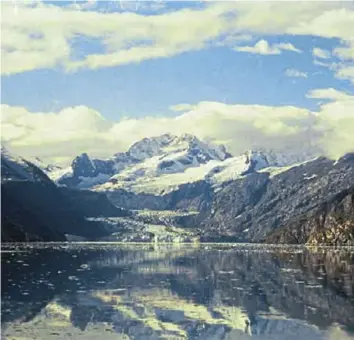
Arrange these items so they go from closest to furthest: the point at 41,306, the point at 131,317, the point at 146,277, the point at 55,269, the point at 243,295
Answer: the point at 131,317 → the point at 41,306 → the point at 243,295 → the point at 146,277 → the point at 55,269

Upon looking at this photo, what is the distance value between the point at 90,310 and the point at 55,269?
177 ft

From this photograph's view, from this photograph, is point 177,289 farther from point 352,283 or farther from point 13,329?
point 13,329

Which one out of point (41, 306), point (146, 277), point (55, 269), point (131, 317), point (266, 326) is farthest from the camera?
point (55, 269)

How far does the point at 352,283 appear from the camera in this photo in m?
87.1

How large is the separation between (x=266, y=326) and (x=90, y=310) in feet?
57.8

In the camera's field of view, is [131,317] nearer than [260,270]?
Yes

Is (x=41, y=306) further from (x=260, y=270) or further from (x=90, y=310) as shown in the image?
(x=260, y=270)

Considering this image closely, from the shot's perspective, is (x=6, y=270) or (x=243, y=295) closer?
(x=243, y=295)

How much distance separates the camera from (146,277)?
102m

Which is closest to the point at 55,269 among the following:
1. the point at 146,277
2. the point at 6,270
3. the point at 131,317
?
the point at 6,270

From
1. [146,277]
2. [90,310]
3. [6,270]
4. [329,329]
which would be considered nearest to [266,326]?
[329,329]

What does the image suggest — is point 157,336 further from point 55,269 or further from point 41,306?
point 55,269

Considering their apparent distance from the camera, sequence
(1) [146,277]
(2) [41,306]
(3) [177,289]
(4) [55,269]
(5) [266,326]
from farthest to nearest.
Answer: (4) [55,269], (1) [146,277], (3) [177,289], (2) [41,306], (5) [266,326]

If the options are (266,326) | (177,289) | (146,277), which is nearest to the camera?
(266,326)
